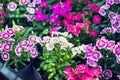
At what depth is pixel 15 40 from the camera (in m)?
3.24

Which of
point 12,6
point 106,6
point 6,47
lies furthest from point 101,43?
point 12,6

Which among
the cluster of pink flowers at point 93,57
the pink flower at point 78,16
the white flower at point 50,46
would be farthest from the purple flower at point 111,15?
the white flower at point 50,46

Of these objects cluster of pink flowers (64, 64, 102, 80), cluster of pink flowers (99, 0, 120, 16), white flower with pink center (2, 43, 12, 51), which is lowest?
cluster of pink flowers (64, 64, 102, 80)

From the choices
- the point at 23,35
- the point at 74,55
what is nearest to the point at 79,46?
the point at 74,55

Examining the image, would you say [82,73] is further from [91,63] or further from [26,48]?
[26,48]

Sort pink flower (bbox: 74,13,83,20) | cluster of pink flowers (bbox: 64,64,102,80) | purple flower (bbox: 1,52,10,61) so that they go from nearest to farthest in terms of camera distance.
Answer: cluster of pink flowers (bbox: 64,64,102,80) → purple flower (bbox: 1,52,10,61) → pink flower (bbox: 74,13,83,20)

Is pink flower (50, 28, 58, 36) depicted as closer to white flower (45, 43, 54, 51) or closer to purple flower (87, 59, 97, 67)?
white flower (45, 43, 54, 51)

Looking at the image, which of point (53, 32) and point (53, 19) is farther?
point (53, 19)

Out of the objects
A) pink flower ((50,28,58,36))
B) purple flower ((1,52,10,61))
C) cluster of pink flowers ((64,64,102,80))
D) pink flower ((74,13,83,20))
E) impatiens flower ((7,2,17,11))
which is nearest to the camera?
cluster of pink flowers ((64,64,102,80))

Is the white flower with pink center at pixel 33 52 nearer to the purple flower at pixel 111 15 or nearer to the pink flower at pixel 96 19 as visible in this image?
the pink flower at pixel 96 19

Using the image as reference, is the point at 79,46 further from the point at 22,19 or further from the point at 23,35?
the point at 22,19

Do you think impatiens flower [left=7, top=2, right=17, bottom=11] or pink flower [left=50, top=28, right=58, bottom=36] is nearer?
pink flower [left=50, top=28, right=58, bottom=36]

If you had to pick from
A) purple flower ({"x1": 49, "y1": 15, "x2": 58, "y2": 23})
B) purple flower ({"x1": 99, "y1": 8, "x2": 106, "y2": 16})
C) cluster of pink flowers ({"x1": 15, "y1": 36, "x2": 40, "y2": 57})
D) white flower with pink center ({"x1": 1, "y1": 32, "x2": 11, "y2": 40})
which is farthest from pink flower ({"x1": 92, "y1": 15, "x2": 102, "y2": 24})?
white flower with pink center ({"x1": 1, "y1": 32, "x2": 11, "y2": 40})

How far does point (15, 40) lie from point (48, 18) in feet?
1.76
